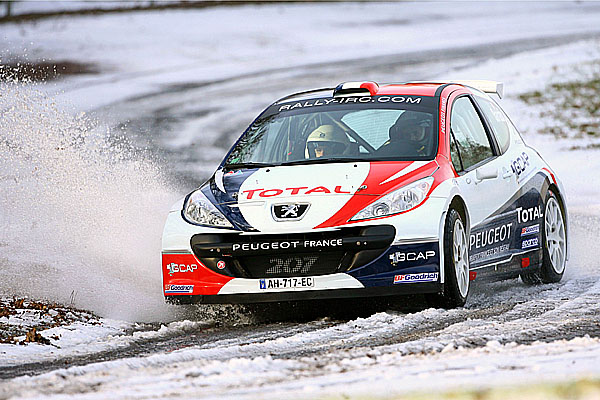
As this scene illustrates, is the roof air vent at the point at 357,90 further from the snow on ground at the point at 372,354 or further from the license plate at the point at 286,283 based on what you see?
the license plate at the point at 286,283

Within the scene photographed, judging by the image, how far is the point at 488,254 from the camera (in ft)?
24.4

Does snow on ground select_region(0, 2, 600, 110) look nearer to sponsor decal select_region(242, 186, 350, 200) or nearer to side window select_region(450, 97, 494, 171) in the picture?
side window select_region(450, 97, 494, 171)

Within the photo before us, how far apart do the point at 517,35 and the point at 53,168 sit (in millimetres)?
21912

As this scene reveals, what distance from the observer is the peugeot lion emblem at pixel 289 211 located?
6.51m

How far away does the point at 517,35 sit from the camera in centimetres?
3070

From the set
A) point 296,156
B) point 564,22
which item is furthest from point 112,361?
point 564,22

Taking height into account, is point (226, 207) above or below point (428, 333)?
above

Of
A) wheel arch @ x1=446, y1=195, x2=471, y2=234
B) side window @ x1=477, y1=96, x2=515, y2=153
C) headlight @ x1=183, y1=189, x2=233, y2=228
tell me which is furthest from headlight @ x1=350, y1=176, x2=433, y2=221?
side window @ x1=477, y1=96, x2=515, y2=153

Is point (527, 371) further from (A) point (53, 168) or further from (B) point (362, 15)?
(B) point (362, 15)

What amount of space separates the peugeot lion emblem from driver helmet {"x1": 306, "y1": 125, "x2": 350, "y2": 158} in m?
1.00

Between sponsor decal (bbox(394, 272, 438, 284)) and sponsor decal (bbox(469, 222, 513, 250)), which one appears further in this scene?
sponsor decal (bbox(469, 222, 513, 250))

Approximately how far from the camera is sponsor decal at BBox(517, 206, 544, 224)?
793 centimetres

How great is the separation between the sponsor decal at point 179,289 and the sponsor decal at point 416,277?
126 cm

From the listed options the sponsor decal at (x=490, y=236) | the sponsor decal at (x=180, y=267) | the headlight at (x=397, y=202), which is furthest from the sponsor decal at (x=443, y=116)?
the sponsor decal at (x=180, y=267)
